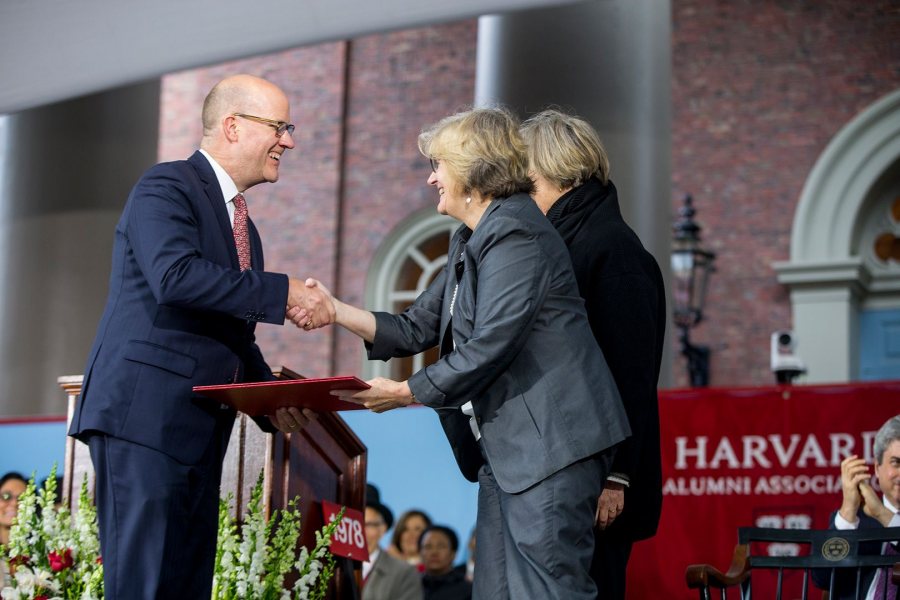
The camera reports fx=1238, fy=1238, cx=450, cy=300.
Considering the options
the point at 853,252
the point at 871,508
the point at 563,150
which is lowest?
the point at 871,508

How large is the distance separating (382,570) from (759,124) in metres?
6.91

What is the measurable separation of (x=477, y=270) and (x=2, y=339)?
5.17 metres

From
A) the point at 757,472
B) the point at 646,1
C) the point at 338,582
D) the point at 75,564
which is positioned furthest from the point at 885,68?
the point at 75,564

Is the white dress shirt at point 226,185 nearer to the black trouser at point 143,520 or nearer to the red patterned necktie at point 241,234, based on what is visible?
the red patterned necktie at point 241,234

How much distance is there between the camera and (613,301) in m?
3.28

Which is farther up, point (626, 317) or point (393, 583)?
point (626, 317)

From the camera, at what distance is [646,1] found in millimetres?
6008

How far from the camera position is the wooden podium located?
4094 mm

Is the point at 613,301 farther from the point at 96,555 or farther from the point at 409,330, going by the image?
the point at 96,555

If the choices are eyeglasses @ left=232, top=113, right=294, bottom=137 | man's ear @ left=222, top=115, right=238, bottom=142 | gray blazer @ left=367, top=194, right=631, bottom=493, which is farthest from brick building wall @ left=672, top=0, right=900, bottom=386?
gray blazer @ left=367, top=194, right=631, bottom=493

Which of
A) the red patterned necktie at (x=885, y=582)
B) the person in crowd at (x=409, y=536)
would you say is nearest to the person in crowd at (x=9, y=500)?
the person in crowd at (x=409, y=536)

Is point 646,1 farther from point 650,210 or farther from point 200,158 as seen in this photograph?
point 200,158

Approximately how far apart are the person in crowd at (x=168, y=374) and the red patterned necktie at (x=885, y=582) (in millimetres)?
1780

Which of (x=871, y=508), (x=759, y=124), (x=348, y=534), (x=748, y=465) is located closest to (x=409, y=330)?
(x=348, y=534)
